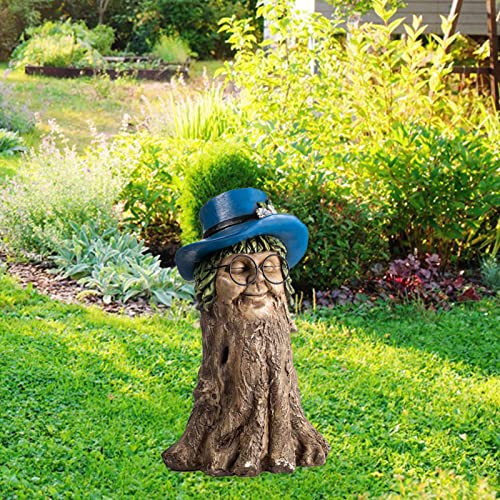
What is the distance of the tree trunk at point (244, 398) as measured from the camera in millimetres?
3330

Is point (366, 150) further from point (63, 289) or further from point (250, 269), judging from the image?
point (250, 269)

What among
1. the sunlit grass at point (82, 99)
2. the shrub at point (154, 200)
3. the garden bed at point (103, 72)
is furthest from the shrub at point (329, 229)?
the garden bed at point (103, 72)

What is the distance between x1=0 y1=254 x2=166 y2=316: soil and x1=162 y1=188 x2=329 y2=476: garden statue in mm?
2412

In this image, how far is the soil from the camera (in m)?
5.93

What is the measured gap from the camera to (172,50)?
62.0 ft

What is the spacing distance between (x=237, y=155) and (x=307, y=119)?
1.07 metres

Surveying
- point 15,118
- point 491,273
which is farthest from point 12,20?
point 491,273

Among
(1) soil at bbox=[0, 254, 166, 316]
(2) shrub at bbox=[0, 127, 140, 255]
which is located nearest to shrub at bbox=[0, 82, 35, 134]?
(2) shrub at bbox=[0, 127, 140, 255]

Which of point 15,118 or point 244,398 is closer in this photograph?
point 244,398

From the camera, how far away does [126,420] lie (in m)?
4.15

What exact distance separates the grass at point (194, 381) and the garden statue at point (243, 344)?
0.25m

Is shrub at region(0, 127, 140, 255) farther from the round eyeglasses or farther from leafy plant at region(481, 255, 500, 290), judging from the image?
the round eyeglasses

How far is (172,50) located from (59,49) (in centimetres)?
301

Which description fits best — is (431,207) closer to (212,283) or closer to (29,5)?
(212,283)
